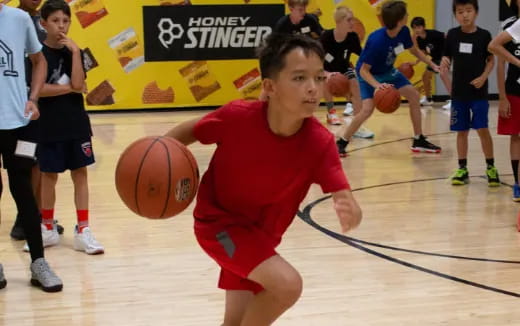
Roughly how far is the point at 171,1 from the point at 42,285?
8.68 m

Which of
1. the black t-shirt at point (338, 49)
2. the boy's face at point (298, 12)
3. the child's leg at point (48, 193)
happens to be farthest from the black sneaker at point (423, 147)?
the child's leg at point (48, 193)

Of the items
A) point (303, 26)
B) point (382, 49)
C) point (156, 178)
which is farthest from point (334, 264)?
point (303, 26)

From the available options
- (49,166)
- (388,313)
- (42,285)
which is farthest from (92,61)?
(388,313)

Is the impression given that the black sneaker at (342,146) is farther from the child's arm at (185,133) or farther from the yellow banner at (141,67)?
the child's arm at (185,133)

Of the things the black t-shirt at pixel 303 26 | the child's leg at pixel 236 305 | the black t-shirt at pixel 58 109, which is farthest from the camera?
the black t-shirt at pixel 303 26

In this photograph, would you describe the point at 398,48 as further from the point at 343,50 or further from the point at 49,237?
the point at 49,237

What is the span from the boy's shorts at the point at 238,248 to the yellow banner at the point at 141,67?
956cm

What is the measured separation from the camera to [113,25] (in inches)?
484

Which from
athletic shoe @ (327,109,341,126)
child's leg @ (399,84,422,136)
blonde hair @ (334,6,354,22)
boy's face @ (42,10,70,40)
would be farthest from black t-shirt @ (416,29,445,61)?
boy's face @ (42,10,70,40)

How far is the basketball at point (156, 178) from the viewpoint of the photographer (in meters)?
2.89

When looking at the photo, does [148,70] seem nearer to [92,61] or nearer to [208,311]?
[92,61]

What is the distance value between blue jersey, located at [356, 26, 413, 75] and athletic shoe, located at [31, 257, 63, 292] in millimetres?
4836

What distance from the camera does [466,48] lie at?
6906 mm

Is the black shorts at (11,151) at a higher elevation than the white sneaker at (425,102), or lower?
higher
